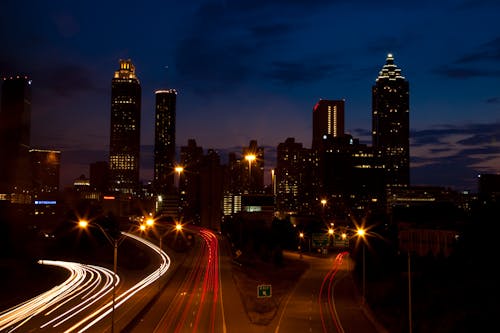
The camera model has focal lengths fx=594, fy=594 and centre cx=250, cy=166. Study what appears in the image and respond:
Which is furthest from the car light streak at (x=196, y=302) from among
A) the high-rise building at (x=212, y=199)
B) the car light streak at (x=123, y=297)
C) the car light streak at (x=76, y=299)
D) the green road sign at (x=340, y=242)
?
the high-rise building at (x=212, y=199)

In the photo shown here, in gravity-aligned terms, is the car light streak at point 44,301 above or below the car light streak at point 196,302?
below

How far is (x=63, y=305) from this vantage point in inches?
2036

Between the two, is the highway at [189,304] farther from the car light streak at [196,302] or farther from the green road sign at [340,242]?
the green road sign at [340,242]

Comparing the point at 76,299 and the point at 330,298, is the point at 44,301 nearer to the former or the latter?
the point at 76,299

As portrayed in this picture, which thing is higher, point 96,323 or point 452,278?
point 452,278

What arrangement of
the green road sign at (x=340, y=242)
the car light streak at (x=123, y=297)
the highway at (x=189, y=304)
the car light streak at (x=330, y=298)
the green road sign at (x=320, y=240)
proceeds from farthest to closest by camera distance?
the green road sign at (x=340, y=242), the green road sign at (x=320, y=240), the car light streak at (x=330, y=298), the car light streak at (x=123, y=297), the highway at (x=189, y=304)

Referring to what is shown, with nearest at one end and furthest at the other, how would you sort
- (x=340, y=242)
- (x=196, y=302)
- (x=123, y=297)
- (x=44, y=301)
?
(x=196, y=302) < (x=44, y=301) < (x=123, y=297) < (x=340, y=242)

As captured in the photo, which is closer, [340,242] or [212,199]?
[340,242]

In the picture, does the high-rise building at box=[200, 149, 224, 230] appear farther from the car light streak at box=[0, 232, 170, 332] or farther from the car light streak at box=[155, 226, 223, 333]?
the car light streak at box=[0, 232, 170, 332]

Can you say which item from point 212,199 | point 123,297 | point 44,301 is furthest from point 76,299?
point 212,199

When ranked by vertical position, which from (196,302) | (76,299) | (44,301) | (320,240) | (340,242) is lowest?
(44,301)

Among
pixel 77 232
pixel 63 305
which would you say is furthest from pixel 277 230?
pixel 63 305

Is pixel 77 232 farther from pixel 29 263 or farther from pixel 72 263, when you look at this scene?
pixel 29 263

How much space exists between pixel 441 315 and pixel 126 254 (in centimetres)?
7477
